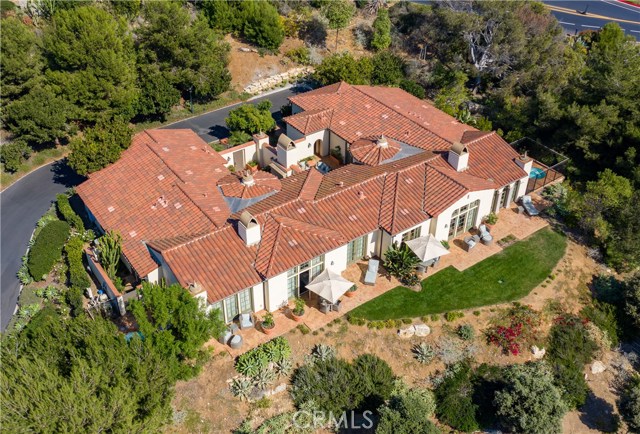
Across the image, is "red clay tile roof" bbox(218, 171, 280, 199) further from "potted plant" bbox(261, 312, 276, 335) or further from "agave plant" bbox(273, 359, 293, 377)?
"agave plant" bbox(273, 359, 293, 377)

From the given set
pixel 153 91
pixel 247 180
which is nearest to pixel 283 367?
pixel 247 180

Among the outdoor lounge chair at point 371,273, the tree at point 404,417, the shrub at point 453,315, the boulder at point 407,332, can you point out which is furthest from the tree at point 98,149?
the tree at point 404,417

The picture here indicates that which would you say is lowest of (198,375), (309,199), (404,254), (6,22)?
(198,375)

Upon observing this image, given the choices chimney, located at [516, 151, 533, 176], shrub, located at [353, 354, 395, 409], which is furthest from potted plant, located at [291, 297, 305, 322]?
chimney, located at [516, 151, 533, 176]

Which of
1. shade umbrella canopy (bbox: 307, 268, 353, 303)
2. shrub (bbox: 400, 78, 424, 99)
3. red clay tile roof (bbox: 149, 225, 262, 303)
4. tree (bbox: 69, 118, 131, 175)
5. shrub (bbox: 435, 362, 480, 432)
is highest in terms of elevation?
tree (bbox: 69, 118, 131, 175)

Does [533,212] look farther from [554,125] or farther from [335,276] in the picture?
[335,276]

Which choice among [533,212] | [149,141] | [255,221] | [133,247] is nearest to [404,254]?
[255,221]

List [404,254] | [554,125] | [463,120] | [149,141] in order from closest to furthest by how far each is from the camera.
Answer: [404,254] → [149,141] → [554,125] → [463,120]
